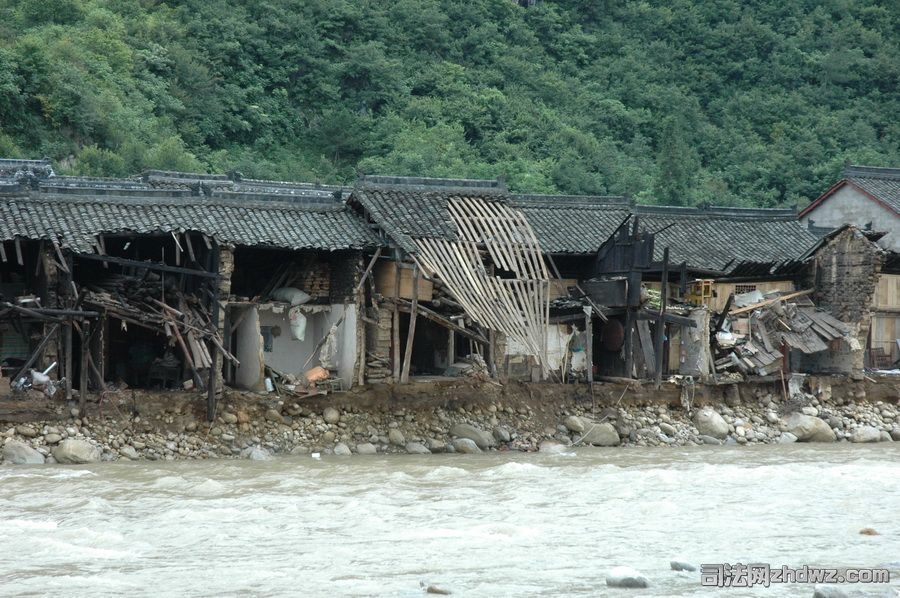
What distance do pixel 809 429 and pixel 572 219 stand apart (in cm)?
651

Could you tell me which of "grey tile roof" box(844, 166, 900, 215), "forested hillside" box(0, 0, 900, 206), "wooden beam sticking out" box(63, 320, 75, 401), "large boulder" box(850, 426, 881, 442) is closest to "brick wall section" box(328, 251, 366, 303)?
"wooden beam sticking out" box(63, 320, 75, 401)

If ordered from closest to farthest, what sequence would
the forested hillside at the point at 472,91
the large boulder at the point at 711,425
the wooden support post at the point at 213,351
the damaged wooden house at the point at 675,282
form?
the wooden support post at the point at 213,351 → the large boulder at the point at 711,425 → the damaged wooden house at the point at 675,282 → the forested hillside at the point at 472,91

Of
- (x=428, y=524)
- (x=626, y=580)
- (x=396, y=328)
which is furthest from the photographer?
(x=396, y=328)

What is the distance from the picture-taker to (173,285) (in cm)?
2433

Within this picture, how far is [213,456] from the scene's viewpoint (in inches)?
907

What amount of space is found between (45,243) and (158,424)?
137 inches

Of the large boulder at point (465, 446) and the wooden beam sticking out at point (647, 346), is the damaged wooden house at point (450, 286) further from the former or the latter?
the wooden beam sticking out at point (647, 346)

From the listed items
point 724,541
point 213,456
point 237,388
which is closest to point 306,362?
point 237,388

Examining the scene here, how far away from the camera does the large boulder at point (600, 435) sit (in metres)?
26.0

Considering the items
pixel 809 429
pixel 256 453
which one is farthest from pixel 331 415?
pixel 809 429

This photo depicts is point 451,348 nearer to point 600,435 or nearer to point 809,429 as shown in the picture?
point 600,435

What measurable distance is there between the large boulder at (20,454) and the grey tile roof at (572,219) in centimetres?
1085

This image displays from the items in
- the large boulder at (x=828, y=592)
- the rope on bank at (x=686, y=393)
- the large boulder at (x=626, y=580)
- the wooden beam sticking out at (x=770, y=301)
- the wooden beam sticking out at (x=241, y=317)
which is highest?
the wooden beam sticking out at (x=770, y=301)

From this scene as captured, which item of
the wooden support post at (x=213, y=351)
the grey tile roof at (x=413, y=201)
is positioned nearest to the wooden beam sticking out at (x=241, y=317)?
the wooden support post at (x=213, y=351)
